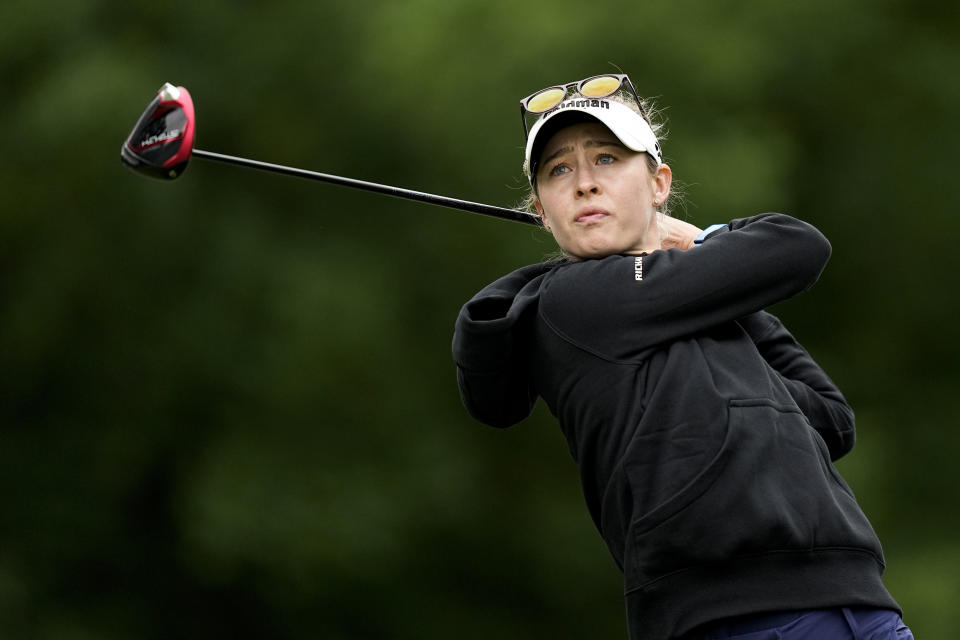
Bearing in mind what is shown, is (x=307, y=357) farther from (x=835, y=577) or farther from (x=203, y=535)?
(x=835, y=577)

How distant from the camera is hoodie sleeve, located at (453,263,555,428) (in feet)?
5.25

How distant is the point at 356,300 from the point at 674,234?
104 inches

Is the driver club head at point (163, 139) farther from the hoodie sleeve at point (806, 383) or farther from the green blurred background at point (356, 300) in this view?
the green blurred background at point (356, 300)

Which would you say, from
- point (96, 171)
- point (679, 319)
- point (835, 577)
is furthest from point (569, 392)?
point (96, 171)

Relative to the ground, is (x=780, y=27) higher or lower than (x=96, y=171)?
higher

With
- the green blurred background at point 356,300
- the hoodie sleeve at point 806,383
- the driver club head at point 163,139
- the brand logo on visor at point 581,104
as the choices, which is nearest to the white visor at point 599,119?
the brand logo on visor at point 581,104

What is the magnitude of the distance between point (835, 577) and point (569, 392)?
349 millimetres

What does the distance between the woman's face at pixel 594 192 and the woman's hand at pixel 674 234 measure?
0.10 metres

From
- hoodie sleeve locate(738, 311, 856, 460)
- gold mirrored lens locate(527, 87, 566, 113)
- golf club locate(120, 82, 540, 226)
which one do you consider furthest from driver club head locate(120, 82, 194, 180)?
hoodie sleeve locate(738, 311, 856, 460)

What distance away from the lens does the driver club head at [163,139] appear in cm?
204

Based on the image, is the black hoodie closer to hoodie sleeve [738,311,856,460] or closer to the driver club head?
hoodie sleeve [738,311,856,460]

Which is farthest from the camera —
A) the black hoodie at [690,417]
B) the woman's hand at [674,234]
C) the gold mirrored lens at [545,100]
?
the woman's hand at [674,234]

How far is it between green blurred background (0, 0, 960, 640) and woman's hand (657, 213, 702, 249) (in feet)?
7.59

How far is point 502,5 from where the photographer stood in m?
4.41
